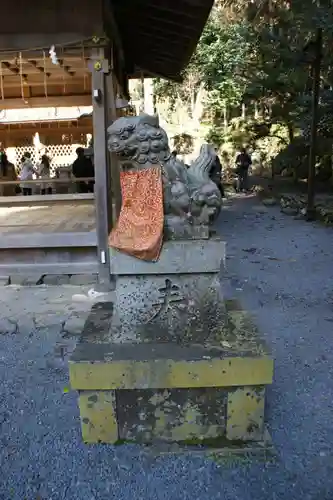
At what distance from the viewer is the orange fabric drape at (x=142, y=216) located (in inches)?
96.3

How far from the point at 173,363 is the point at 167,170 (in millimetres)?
1001

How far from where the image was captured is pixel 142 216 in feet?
8.21

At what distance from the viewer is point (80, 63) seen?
21.3 feet

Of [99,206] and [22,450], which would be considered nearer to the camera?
[22,450]

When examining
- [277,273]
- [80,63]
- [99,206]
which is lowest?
[277,273]

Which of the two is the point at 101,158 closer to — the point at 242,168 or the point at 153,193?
the point at 153,193

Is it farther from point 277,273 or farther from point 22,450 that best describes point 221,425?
point 277,273

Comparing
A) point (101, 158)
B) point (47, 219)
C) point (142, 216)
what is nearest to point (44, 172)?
point (47, 219)

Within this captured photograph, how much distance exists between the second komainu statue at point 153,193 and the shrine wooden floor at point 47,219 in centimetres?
375

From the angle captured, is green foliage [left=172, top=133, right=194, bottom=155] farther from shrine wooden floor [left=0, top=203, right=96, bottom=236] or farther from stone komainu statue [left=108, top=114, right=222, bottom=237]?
stone komainu statue [left=108, top=114, right=222, bottom=237]

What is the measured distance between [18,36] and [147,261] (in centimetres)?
404

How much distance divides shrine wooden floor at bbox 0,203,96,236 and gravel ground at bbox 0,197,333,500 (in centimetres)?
112

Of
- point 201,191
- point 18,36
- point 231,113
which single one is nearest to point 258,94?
point 231,113

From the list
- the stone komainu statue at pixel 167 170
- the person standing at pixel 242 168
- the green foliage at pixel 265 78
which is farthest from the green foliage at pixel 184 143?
the stone komainu statue at pixel 167 170
